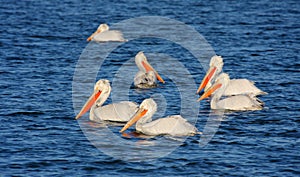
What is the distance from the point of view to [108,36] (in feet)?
72.9

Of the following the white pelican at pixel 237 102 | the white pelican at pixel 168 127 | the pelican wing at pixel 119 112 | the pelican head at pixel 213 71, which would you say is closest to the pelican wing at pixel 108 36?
the pelican head at pixel 213 71

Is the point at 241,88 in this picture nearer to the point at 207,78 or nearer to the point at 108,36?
the point at 207,78

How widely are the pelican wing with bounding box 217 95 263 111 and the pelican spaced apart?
3.33ft

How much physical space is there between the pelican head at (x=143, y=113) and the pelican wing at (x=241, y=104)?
2.07 metres

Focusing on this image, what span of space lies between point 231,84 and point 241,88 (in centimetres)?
25

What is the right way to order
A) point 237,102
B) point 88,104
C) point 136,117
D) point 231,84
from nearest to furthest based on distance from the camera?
point 136,117 → point 88,104 → point 237,102 → point 231,84

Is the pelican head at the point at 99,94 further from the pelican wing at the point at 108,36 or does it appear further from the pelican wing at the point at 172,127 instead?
the pelican wing at the point at 108,36

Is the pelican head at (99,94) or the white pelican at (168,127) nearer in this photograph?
the white pelican at (168,127)

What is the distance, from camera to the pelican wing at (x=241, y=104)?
14.1 m

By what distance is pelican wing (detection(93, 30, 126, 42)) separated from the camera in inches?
869

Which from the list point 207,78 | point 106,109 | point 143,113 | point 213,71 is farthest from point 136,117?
point 213,71

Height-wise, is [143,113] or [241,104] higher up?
[143,113]

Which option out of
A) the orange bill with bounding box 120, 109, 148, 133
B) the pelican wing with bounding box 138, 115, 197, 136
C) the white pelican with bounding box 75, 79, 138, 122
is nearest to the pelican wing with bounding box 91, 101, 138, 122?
the white pelican with bounding box 75, 79, 138, 122

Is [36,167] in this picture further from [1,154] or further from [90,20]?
[90,20]
